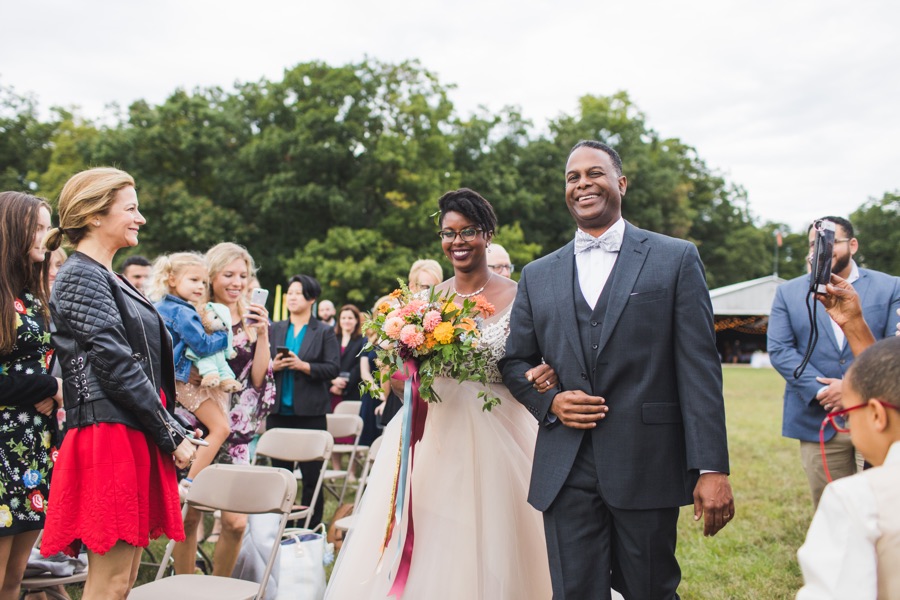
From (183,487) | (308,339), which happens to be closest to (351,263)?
(308,339)

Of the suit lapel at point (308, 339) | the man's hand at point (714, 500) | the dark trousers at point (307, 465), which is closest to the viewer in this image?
the man's hand at point (714, 500)

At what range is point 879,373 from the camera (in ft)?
6.06

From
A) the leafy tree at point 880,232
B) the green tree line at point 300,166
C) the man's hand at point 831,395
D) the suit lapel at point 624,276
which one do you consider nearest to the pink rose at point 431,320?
the suit lapel at point 624,276

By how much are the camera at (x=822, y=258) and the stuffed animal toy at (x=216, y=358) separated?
11.8ft

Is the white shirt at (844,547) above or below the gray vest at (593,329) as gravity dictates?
below

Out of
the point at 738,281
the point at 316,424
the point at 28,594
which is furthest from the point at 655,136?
the point at 28,594

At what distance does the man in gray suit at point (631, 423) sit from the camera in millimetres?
2785

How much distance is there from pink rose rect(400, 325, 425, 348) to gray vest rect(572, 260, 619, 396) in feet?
2.78

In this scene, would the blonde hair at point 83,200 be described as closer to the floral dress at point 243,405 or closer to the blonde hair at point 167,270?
the blonde hair at point 167,270

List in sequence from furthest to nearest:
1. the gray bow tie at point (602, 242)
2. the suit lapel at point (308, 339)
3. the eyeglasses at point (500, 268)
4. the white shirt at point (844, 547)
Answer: the suit lapel at point (308, 339), the eyeglasses at point (500, 268), the gray bow tie at point (602, 242), the white shirt at point (844, 547)

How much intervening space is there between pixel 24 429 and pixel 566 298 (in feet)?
8.94

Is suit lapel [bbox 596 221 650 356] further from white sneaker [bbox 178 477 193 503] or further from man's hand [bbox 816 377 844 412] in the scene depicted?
white sneaker [bbox 178 477 193 503]

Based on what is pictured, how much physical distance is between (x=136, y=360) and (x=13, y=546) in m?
1.34

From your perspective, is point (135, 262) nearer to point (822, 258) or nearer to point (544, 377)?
point (544, 377)
